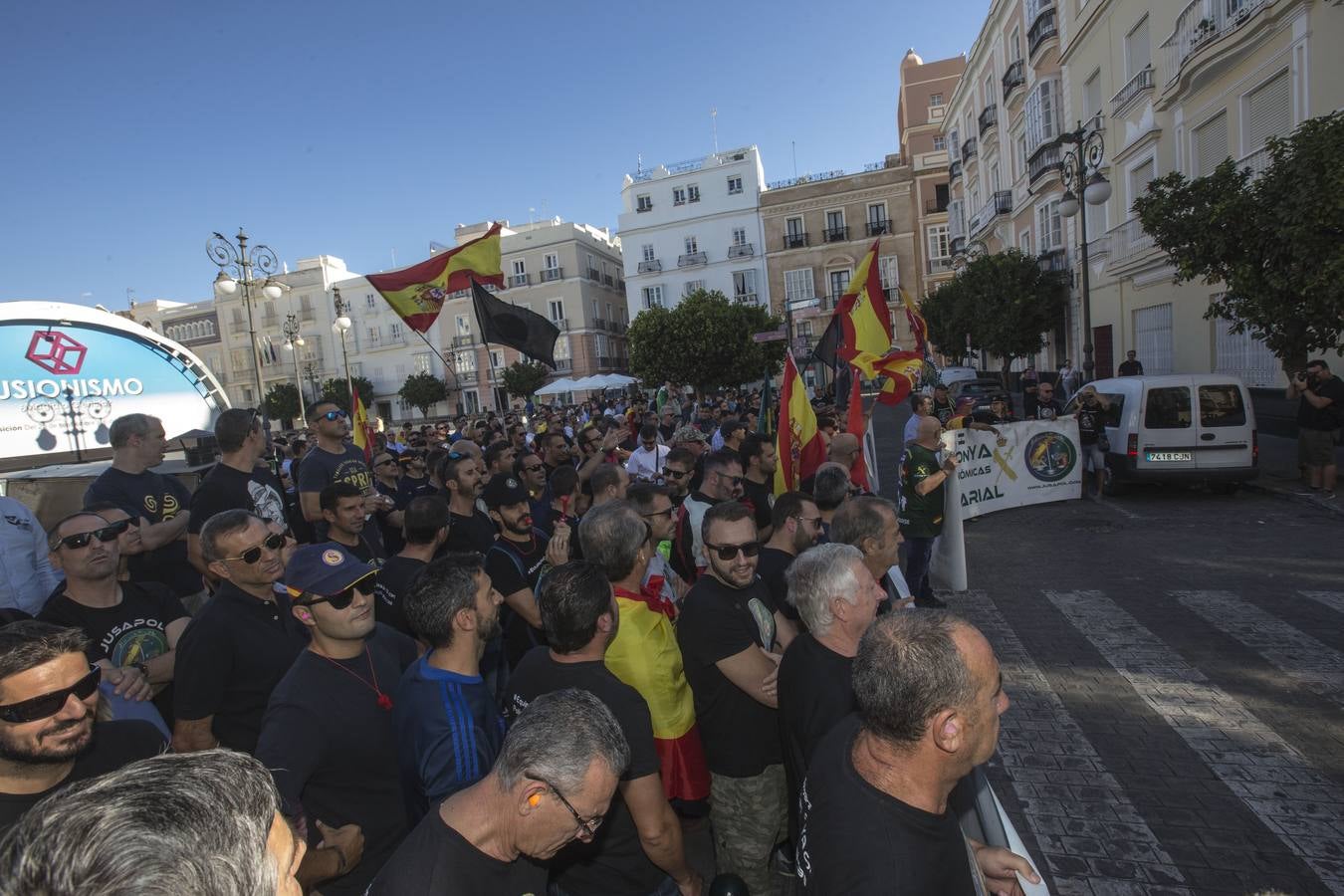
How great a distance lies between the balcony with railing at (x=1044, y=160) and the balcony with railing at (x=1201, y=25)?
576 centimetres

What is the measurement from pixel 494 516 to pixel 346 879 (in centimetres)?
230

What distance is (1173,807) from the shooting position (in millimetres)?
3502

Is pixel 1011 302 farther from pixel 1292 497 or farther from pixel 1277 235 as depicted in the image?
pixel 1292 497

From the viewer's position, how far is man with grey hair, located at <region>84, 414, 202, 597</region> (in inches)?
167

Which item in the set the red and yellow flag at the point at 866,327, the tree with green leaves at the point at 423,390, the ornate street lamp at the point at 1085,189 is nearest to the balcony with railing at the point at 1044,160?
the ornate street lamp at the point at 1085,189

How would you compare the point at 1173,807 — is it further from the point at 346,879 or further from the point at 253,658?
the point at 253,658

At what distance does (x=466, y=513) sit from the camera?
5.00 metres

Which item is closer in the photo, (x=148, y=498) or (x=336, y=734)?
→ (x=336, y=734)

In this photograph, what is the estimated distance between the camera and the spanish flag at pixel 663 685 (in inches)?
105

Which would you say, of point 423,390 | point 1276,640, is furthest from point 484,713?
point 423,390

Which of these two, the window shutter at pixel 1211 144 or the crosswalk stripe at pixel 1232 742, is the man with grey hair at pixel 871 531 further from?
the window shutter at pixel 1211 144

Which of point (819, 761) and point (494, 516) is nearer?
point (819, 761)

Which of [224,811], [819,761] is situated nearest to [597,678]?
[819,761]

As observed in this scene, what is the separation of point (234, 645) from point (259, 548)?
41 centimetres
